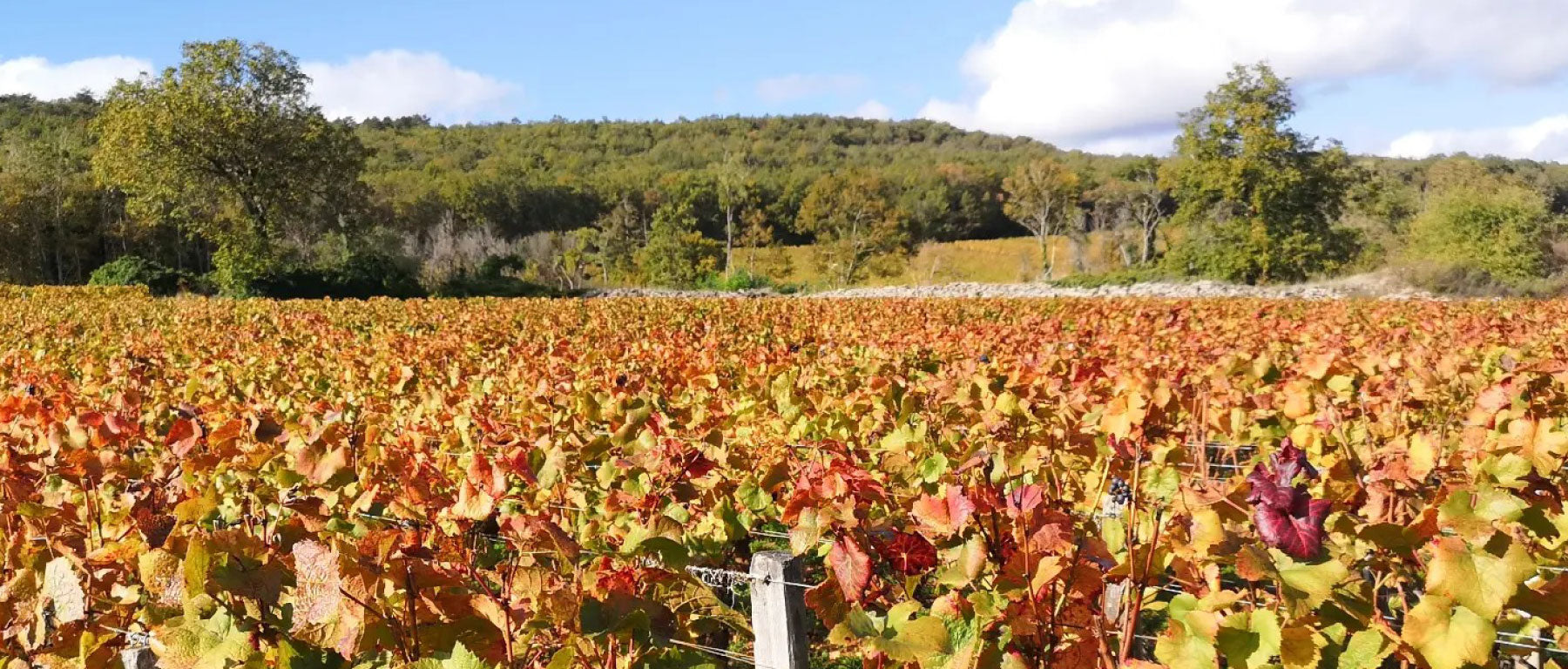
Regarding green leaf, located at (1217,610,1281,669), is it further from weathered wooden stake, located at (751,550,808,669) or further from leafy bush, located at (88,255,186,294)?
leafy bush, located at (88,255,186,294)

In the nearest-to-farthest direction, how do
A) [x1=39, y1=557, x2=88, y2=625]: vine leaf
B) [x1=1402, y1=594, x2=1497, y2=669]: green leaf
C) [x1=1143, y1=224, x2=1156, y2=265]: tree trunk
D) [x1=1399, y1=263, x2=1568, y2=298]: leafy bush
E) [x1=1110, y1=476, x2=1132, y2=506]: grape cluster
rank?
[x1=1402, y1=594, x2=1497, y2=669]: green leaf
[x1=39, y1=557, x2=88, y2=625]: vine leaf
[x1=1110, y1=476, x2=1132, y2=506]: grape cluster
[x1=1399, y1=263, x2=1568, y2=298]: leafy bush
[x1=1143, y1=224, x2=1156, y2=265]: tree trunk

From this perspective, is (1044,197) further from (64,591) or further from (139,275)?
(64,591)

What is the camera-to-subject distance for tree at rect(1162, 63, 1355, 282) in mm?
32875

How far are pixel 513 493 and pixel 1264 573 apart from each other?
2.33m

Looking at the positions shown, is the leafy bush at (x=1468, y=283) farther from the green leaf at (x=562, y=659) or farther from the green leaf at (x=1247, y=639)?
the green leaf at (x=562, y=659)

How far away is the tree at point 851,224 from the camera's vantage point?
46.2 m

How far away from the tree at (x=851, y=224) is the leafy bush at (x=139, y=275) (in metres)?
23.9

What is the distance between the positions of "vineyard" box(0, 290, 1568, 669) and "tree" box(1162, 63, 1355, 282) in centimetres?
3165

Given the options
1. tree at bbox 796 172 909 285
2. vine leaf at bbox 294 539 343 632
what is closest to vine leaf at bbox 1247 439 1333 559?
vine leaf at bbox 294 539 343 632

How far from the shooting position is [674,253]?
139ft

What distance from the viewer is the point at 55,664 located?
1476mm

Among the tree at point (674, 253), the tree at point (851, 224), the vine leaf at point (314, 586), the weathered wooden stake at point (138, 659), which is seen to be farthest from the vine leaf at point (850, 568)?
the tree at point (851, 224)

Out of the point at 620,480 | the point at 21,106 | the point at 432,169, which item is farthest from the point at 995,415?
the point at 21,106

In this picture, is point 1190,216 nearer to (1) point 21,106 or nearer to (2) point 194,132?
(2) point 194,132
